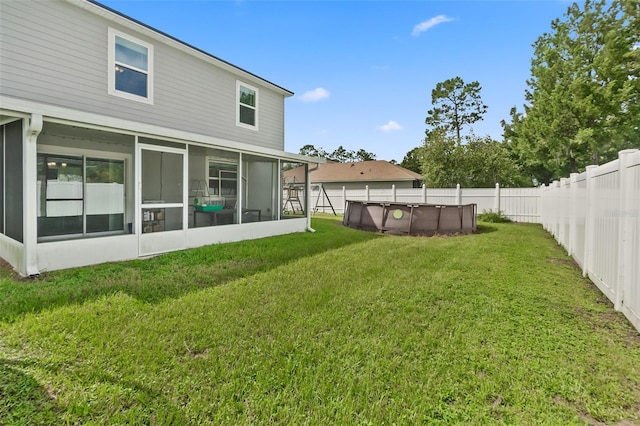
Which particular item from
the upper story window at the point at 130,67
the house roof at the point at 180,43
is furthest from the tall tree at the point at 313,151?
the upper story window at the point at 130,67

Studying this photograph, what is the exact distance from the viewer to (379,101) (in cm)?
2033

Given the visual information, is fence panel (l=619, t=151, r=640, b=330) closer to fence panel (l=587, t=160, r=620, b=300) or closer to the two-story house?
fence panel (l=587, t=160, r=620, b=300)

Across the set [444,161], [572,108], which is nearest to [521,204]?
[444,161]

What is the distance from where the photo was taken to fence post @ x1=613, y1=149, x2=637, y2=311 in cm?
346

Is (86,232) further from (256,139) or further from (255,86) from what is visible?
(255,86)

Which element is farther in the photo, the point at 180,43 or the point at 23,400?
the point at 180,43

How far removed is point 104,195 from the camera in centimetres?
689

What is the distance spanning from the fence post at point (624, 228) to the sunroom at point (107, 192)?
7.33 m

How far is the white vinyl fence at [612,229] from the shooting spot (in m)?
3.35

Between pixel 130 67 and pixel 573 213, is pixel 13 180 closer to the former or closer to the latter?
pixel 130 67

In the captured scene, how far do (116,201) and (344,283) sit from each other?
5230mm

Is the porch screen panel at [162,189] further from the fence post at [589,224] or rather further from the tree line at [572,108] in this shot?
the tree line at [572,108]

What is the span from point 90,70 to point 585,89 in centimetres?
2679

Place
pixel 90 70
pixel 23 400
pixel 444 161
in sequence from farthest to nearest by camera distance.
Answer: pixel 444 161 < pixel 90 70 < pixel 23 400
